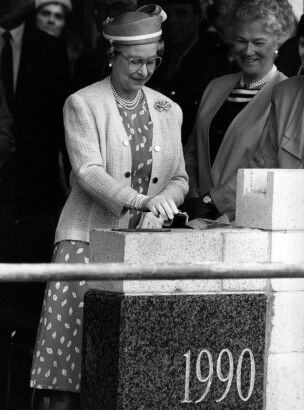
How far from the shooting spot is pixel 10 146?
8227 mm

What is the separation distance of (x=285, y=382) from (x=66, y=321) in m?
0.98

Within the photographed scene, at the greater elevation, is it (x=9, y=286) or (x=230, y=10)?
(x=230, y=10)

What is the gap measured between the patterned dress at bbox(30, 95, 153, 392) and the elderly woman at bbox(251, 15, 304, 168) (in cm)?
74

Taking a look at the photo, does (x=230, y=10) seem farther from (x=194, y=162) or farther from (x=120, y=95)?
(x=120, y=95)

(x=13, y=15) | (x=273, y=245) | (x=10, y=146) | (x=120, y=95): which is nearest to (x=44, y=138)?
(x=10, y=146)

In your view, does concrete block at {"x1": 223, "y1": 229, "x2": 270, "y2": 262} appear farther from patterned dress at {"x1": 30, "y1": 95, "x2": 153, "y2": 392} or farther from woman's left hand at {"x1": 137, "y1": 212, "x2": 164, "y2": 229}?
patterned dress at {"x1": 30, "y1": 95, "x2": 153, "y2": 392}

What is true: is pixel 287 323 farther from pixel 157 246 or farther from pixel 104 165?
pixel 104 165

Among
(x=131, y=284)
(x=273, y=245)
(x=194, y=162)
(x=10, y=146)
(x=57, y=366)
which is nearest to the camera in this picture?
(x=131, y=284)

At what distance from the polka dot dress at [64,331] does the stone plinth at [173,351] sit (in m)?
0.45

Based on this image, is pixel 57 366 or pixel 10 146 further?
pixel 10 146

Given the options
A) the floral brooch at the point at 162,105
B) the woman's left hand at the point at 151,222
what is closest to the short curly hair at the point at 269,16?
the floral brooch at the point at 162,105

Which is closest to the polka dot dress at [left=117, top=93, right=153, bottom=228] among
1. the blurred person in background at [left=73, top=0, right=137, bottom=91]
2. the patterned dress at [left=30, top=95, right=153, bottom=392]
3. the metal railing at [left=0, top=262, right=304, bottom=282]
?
the patterned dress at [left=30, top=95, right=153, bottom=392]

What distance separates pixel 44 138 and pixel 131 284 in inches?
129

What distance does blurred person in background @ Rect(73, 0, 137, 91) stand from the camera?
26.5ft
